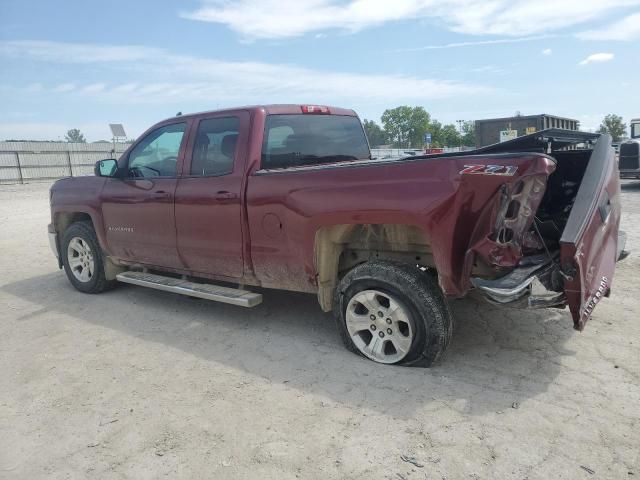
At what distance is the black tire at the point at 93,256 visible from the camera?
233 inches

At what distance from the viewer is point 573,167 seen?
14.5 ft

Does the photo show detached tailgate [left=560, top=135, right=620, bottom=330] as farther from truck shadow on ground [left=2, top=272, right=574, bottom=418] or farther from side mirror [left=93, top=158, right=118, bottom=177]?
side mirror [left=93, top=158, right=118, bottom=177]

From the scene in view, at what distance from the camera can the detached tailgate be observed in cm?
302

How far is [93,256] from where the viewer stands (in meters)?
5.95

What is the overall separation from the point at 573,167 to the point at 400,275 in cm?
206

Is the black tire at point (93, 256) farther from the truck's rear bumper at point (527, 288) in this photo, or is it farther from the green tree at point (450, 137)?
the green tree at point (450, 137)

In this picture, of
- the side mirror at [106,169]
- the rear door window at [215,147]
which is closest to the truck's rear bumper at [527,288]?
the rear door window at [215,147]

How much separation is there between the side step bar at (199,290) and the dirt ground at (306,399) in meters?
0.32

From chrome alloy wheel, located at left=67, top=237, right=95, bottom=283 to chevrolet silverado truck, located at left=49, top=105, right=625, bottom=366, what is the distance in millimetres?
303

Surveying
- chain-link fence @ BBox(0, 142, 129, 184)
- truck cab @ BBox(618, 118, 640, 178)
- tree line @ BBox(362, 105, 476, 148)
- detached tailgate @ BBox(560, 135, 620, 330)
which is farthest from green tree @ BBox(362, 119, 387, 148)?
detached tailgate @ BBox(560, 135, 620, 330)

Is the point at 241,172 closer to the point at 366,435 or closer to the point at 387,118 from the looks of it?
the point at 366,435

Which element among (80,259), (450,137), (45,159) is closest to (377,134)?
(450,137)

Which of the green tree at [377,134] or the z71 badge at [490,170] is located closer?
the z71 badge at [490,170]

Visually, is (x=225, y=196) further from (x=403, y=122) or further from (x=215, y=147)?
(x=403, y=122)
